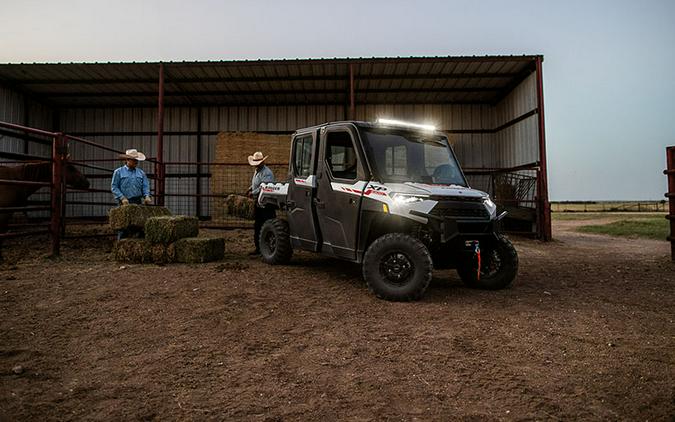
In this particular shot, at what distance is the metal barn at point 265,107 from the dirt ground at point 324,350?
6.96 metres

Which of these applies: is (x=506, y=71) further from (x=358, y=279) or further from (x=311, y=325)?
(x=311, y=325)

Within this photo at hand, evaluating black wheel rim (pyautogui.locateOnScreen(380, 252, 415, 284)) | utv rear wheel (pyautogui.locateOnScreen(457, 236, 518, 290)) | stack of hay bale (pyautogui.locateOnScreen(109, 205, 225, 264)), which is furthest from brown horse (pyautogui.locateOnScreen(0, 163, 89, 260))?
utv rear wheel (pyautogui.locateOnScreen(457, 236, 518, 290))

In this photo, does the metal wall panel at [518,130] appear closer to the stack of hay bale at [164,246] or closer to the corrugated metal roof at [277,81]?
the corrugated metal roof at [277,81]

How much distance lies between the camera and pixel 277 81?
547 inches

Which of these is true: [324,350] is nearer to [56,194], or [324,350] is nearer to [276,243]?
[276,243]

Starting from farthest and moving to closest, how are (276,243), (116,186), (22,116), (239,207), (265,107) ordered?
(265,107) → (22,116) → (239,207) → (116,186) → (276,243)

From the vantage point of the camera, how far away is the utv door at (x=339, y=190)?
482 centimetres

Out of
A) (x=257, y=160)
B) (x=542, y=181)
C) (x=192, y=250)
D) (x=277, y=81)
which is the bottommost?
(x=192, y=250)

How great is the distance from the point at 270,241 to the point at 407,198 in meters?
3.13

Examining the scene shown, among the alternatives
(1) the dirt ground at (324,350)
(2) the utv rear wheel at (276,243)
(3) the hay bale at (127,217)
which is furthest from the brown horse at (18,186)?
(2) the utv rear wheel at (276,243)

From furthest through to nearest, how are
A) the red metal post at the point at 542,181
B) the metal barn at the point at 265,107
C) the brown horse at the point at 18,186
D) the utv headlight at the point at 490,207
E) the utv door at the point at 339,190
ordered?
the metal barn at the point at 265,107 → the red metal post at the point at 542,181 → the brown horse at the point at 18,186 → the utv door at the point at 339,190 → the utv headlight at the point at 490,207

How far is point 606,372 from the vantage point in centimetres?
261

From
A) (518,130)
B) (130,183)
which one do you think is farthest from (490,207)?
(518,130)

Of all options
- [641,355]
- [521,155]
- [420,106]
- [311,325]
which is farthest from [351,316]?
[420,106]
